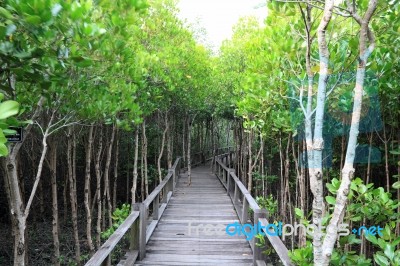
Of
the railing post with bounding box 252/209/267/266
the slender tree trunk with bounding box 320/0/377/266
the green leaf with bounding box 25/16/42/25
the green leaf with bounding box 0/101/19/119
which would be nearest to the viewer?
A: the green leaf with bounding box 0/101/19/119

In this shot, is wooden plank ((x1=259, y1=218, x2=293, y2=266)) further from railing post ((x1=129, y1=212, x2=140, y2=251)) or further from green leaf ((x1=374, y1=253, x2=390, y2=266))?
railing post ((x1=129, y1=212, x2=140, y2=251))

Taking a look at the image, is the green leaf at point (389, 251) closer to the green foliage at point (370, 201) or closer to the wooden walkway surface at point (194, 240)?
the green foliage at point (370, 201)

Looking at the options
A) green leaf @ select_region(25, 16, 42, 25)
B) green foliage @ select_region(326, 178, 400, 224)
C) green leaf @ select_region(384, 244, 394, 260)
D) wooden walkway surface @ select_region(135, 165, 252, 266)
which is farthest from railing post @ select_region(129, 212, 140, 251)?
green leaf @ select_region(25, 16, 42, 25)

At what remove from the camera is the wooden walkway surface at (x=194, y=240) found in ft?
14.6

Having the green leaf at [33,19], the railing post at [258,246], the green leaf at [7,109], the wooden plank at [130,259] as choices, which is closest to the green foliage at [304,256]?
the railing post at [258,246]

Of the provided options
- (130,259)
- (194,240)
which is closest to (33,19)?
(130,259)

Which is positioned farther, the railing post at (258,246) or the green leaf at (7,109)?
the railing post at (258,246)

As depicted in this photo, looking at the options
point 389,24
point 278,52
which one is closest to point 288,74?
point 278,52

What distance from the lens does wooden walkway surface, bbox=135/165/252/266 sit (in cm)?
→ 445

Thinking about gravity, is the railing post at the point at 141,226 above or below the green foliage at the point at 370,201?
below

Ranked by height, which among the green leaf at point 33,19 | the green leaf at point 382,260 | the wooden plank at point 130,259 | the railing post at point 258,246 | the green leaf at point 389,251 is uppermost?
the green leaf at point 33,19

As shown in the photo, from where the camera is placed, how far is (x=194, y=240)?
5.26 metres

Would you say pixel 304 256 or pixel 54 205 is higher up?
pixel 304 256

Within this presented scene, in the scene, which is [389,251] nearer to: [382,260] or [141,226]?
[382,260]
